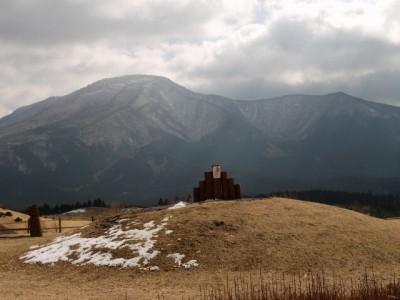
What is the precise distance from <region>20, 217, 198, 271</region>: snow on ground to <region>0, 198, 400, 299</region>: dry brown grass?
1.40 feet

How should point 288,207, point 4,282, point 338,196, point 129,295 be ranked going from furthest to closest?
point 338,196, point 288,207, point 4,282, point 129,295

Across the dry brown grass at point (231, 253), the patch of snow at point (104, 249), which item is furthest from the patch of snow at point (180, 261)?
the patch of snow at point (104, 249)

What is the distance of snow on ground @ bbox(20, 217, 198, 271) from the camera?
20359mm

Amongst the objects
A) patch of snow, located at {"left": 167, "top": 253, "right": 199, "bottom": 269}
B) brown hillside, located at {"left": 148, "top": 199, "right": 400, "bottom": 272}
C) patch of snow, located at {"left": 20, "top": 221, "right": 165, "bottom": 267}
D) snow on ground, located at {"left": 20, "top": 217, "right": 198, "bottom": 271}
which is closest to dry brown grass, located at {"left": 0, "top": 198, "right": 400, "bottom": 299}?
brown hillside, located at {"left": 148, "top": 199, "right": 400, "bottom": 272}

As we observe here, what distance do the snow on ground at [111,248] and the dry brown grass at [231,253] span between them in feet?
1.40

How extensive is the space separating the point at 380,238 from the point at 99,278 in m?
13.8

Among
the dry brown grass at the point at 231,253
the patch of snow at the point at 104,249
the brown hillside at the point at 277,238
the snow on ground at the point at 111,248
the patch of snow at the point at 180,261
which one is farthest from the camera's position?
the patch of snow at the point at 104,249

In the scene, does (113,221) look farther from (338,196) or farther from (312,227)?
(338,196)

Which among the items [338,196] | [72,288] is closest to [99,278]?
[72,288]

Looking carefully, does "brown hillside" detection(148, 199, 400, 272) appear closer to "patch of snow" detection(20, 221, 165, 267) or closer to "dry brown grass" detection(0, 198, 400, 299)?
"dry brown grass" detection(0, 198, 400, 299)

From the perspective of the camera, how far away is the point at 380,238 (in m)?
23.0

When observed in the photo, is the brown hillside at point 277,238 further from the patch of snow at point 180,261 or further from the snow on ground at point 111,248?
the snow on ground at point 111,248

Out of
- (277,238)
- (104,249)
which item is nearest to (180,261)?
(104,249)

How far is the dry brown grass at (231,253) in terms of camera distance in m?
17.8
